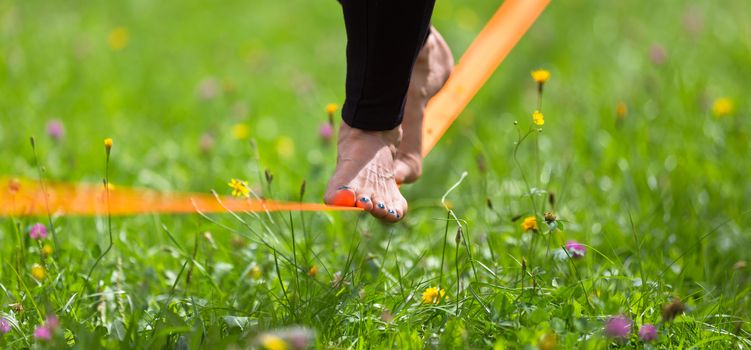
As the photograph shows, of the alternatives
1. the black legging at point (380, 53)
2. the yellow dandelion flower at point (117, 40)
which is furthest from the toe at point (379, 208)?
the yellow dandelion flower at point (117, 40)

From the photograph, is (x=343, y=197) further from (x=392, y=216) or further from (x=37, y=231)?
→ (x=37, y=231)

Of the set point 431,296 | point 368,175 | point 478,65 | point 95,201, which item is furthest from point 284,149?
point 431,296

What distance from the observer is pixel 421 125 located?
2139mm

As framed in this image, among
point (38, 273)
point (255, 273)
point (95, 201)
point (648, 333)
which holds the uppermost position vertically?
point (648, 333)

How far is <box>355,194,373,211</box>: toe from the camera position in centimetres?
180

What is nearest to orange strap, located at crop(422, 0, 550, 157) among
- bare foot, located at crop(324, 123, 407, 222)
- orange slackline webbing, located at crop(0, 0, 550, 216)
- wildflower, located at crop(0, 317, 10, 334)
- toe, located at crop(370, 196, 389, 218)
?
orange slackline webbing, located at crop(0, 0, 550, 216)

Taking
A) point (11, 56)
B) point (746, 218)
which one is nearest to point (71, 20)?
point (11, 56)

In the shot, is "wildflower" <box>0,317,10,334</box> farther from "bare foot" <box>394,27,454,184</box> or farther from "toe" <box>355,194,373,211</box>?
"bare foot" <box>394,27,454,184</box>

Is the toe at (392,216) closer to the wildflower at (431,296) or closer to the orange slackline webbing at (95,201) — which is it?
the wildflower at (431,296)

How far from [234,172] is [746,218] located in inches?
56.9

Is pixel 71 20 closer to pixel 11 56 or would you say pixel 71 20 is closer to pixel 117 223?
pixel 11 56

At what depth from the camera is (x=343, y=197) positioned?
1.82 meters

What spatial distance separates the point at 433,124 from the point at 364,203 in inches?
20.8

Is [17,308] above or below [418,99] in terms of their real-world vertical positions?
below
